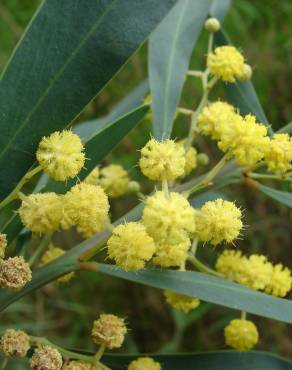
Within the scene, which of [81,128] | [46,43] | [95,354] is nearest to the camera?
[46,43]

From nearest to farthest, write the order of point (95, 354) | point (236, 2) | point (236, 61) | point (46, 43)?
point (46, 43) < point (95, 354) < point (236, 61) < point (236, 2)

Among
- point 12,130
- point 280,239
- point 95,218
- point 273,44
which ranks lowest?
point 95,218

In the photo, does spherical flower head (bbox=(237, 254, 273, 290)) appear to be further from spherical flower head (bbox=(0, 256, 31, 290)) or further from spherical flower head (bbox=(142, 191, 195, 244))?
spherical flower head (bbox=(0, 256, 31, 290))

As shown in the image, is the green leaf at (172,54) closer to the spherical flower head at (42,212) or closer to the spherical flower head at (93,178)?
the spherical flower head at (93,178)

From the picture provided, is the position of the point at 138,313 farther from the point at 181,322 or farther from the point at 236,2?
the point at 236,2

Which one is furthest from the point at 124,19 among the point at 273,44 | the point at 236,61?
the point at 273,44

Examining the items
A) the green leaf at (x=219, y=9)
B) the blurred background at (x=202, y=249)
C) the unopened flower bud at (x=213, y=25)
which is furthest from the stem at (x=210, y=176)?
the blurred background at (x=202, y=249)
